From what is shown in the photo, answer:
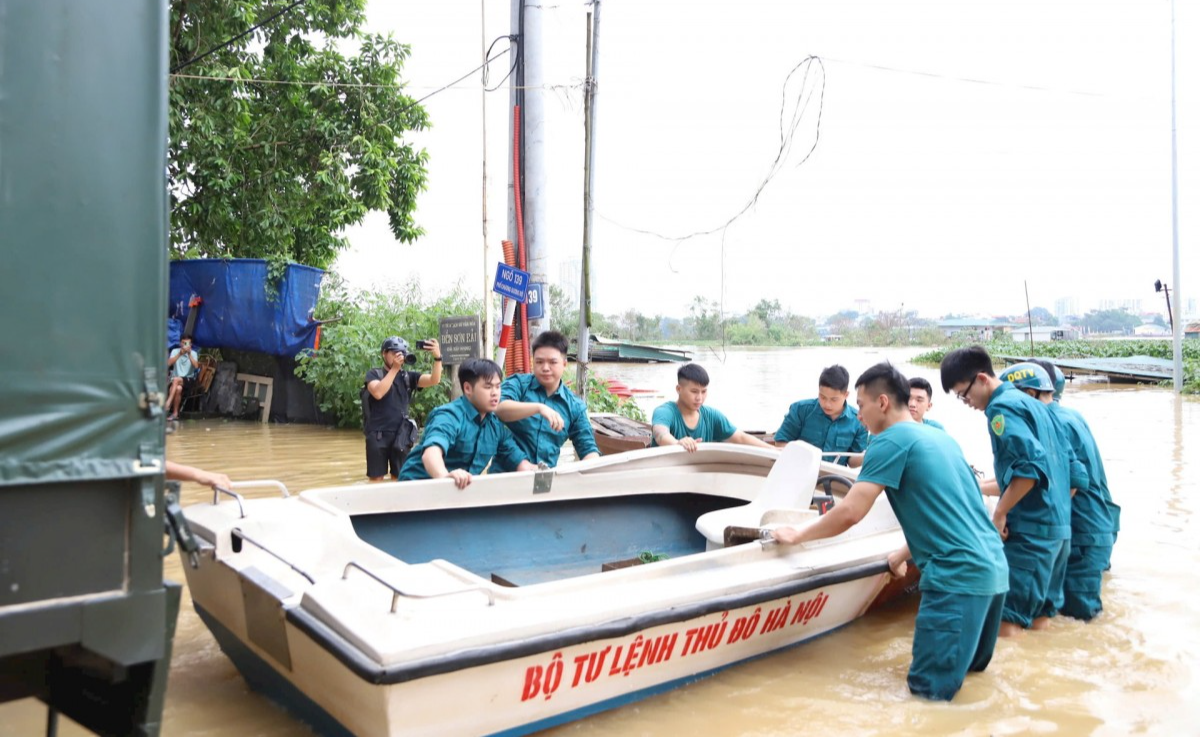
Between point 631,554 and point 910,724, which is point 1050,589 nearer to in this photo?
point 910,724

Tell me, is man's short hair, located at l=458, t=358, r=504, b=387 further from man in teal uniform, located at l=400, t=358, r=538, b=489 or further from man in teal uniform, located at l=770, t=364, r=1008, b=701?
man in teal uniform, located at l=770, t=364, r=1008, b=701

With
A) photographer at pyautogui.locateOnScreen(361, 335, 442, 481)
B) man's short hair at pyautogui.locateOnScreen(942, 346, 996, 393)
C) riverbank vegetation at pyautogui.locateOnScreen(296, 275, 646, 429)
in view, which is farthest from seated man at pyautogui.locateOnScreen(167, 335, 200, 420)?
man's short hair at pyautogui.locateOnScreen(942, 346, 996, 393)

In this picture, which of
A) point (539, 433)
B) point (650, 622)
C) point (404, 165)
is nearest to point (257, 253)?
point (404, 165)

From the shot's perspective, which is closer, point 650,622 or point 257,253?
point 650,622

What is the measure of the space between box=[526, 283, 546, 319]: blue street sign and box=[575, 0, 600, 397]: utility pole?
2.25ft

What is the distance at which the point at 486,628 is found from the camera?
116 inches

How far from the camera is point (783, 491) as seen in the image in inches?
189

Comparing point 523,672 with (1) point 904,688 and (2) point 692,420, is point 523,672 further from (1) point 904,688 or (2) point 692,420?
(2) point 692,420

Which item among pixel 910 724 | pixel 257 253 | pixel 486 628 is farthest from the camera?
pixel 257 253

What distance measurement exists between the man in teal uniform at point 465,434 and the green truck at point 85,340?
2.49 metres

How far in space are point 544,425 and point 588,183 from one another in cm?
366

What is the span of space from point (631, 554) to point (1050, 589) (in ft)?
7.45

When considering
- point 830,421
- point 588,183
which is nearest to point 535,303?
point 588,183

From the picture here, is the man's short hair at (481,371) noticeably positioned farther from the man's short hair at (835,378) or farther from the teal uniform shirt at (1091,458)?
the teal uniform shirt at (1091,458)
